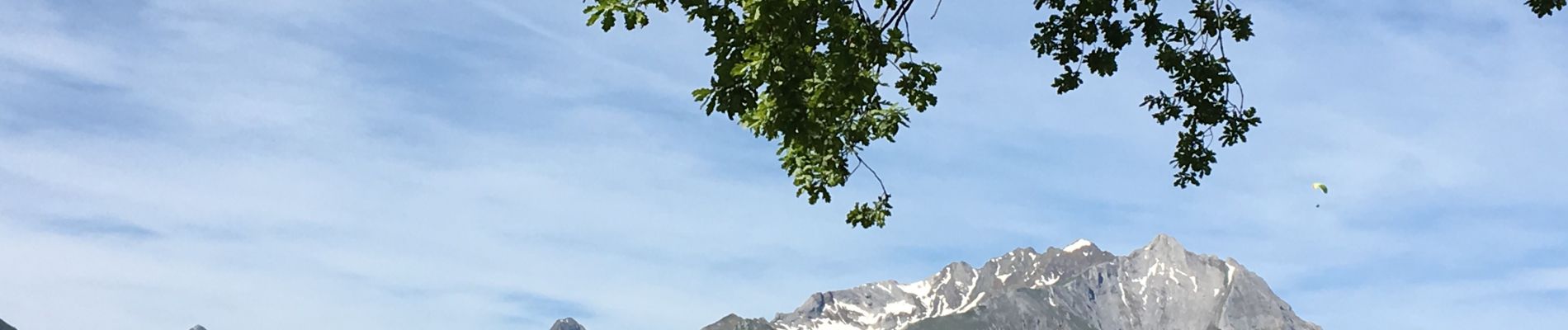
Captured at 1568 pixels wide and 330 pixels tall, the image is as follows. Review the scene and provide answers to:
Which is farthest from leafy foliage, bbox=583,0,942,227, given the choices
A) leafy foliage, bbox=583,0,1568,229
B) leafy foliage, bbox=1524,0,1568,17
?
leafy foliage, bbox=1524,0,1568,17

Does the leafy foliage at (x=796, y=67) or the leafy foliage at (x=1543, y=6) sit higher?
the leafy foliage at (x=1543, y=6)

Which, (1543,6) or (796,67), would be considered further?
(1543,6)

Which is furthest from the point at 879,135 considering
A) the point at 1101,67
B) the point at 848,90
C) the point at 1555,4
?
the point at 1555,4

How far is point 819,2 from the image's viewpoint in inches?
552

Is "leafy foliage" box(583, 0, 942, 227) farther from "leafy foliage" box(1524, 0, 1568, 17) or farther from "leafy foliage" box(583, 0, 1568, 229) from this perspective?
"leafy foliage" box(1524, 0, 1568, 17)

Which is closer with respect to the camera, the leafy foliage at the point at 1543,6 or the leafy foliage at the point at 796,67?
the leafy foliage at the point at 796,67

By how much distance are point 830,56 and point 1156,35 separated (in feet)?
21.3

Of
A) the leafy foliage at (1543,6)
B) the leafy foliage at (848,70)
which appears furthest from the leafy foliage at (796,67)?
the leafy foliage at (1543,6)

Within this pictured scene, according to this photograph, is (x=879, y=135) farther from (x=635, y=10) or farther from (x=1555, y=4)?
(x=1555, y=4)

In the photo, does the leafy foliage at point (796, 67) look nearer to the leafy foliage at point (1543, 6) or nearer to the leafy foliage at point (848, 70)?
the leafy foliage at point (848, 70)

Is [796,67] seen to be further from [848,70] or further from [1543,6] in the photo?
[1543,6]

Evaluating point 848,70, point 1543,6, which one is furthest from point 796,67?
point 1543,6

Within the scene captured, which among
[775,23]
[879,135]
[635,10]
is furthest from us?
[879,135]

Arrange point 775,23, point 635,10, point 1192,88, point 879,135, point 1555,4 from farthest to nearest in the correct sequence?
point 1555,4 < point 1192,88 < point 879,135 < point 635,10 < point 775,23
